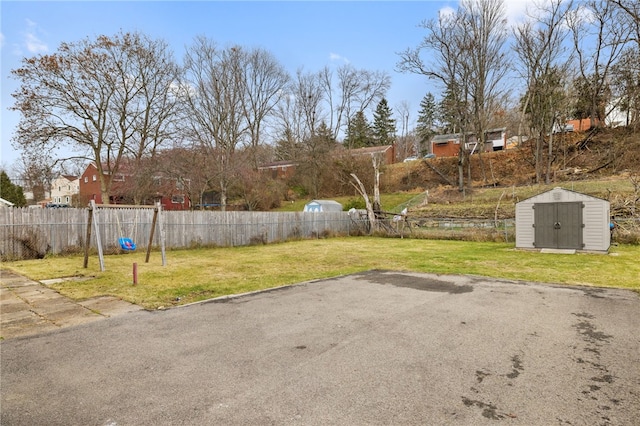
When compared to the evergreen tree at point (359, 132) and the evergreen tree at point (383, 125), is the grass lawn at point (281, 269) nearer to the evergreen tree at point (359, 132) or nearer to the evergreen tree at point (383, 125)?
the evergreen tree at point (359, 132)

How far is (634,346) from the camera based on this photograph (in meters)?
4.00

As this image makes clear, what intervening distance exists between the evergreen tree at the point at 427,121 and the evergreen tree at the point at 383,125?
527 centimetres

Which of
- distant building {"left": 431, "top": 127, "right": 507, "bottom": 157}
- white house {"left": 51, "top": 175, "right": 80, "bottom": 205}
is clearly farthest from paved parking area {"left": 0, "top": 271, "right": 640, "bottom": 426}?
white house {"left": 51, "top": 175, "right": 80, "bottom": 205}

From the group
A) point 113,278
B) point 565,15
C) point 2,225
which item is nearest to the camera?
point 113,278

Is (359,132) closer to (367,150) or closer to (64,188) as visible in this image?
(367,150)

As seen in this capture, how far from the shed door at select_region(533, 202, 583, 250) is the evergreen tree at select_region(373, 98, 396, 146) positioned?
152 ft

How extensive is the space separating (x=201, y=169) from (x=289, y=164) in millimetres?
21317

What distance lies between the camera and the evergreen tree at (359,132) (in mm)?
44969

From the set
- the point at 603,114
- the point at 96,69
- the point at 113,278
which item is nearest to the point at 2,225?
the point at 113,278

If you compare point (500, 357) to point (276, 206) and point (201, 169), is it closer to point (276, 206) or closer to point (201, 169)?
point (201, 169)

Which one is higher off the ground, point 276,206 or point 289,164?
point 289,164

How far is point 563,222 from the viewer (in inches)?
513

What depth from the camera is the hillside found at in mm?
23266

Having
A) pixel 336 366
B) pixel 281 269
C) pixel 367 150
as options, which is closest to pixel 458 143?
pixel 367 150
